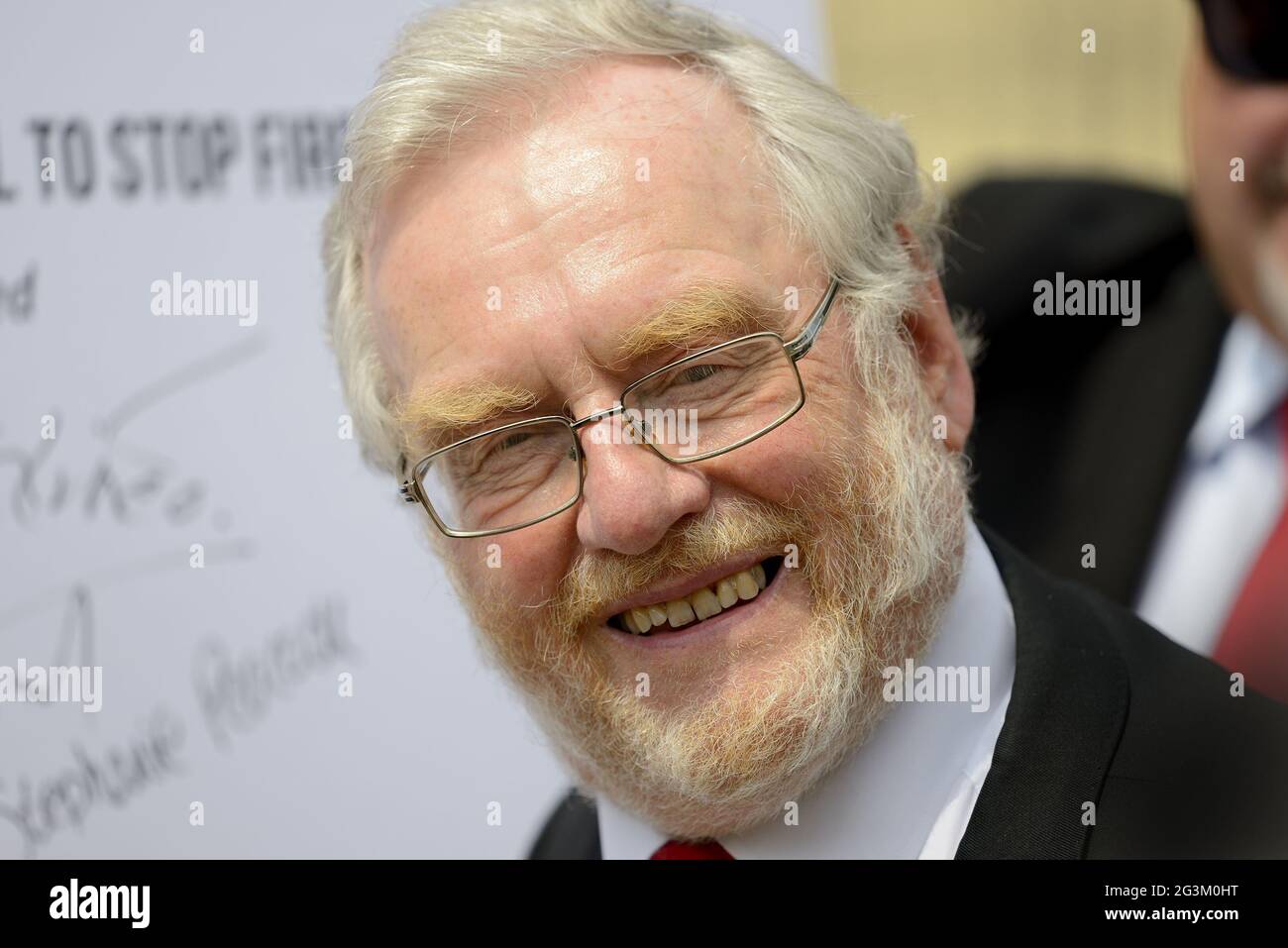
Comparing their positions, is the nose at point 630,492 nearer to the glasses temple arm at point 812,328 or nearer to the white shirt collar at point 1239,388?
the glasses temple arm at point 812,328

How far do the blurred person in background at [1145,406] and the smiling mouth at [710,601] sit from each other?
3.12 feet

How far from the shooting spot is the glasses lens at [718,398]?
1438 mm

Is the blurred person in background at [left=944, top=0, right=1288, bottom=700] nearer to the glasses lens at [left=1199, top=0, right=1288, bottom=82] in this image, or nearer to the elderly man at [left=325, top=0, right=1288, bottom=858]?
the glasses lens at [left=1199, top=0, right=1288, bottom=82]

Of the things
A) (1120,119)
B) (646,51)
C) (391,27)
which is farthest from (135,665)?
(1120,119)

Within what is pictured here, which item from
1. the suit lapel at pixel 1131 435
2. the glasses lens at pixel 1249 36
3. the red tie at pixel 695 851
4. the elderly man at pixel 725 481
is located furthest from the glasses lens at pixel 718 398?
the suit lapel at pixel 1131 435

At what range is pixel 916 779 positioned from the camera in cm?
150

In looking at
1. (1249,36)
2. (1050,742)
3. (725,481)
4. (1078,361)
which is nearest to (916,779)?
(1050,742)

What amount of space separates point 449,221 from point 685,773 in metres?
0.74

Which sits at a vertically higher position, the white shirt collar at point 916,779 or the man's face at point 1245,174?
the man's face at point 1245,174

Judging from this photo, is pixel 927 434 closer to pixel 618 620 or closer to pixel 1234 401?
pixel 618 620

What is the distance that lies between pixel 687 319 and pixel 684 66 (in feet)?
1.28

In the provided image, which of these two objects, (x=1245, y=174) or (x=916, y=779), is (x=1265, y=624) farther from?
(x=916, y=779)

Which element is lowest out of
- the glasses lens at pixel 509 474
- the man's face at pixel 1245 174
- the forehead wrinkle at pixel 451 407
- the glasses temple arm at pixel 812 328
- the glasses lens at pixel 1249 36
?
the glasses lens at pixel 509 474

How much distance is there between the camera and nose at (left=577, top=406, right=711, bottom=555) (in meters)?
1.38
